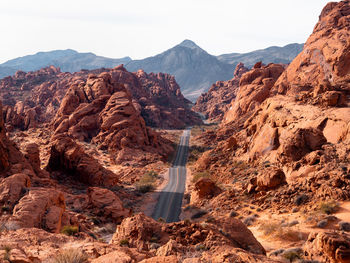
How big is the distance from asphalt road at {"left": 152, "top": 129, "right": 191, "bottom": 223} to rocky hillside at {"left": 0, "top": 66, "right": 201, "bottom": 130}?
46.6 m

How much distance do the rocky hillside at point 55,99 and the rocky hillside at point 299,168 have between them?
60.5 m

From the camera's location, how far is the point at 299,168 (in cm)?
2564

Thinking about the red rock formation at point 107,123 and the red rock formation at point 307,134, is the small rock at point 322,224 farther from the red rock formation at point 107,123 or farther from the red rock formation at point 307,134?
the red rock formation at point 107,123

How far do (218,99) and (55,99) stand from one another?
89.0 m

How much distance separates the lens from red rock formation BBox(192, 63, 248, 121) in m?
145

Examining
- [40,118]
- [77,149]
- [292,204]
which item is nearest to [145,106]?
[40,118]

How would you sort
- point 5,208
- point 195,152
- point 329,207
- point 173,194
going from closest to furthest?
point 5,208
point 329,207
point 173,194
point 195,152

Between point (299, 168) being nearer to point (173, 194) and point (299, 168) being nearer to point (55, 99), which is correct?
point (173, 194)

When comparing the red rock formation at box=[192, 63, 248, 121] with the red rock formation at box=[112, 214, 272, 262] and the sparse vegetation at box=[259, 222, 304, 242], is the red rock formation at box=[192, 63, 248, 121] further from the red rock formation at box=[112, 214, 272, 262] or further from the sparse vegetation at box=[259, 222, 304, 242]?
the red rock formation at box=[112, 214, 272, 262]

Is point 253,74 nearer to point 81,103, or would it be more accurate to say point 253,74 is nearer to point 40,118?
point 81,103

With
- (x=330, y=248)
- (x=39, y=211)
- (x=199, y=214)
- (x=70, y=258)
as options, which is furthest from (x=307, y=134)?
(x=70, y=258)

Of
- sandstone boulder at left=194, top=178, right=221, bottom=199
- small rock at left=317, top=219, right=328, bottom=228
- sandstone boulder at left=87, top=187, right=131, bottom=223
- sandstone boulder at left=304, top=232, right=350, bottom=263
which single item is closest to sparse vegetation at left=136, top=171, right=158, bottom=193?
sandstone boulder at left=194, top=178, right=221, bottom=199

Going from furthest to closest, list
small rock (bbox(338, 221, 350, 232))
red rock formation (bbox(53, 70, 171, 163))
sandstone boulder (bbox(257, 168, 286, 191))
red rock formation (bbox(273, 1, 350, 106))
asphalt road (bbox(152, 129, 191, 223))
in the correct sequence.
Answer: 1. red rock formation (bbox(53, 70, 171, 163))
2. red rock formation (bbox(273, 1, 350, 106))
3. asphalt road (bbox(152, 129, 191, 223))
4. sandstone boulder (bbox(257, 168, 286, 191))
5. small rock (bbox(338, 221, 350, 232))

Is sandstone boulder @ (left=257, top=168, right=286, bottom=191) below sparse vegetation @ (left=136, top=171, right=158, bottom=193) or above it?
above
